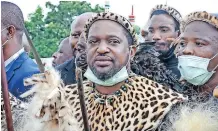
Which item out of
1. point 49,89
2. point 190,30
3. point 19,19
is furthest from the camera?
point 19,19

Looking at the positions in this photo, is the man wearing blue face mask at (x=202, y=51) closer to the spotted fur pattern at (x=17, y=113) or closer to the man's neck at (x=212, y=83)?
the man's neck at (x=212, y=83)

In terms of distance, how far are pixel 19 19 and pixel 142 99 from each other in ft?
3.65

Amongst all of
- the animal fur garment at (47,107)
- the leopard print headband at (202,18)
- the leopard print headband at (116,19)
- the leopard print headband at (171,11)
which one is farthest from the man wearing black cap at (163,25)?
the animal fur garment at (47,107)

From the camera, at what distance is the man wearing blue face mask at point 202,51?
3.29m

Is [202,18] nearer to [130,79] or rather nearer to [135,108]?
[130,79]

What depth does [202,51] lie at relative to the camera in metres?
3.30

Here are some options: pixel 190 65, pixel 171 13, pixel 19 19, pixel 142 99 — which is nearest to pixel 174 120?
pixel 142 99

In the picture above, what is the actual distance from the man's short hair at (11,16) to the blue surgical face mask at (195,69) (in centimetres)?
117

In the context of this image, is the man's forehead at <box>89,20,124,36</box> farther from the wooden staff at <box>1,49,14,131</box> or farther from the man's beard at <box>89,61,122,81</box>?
the wooden staff at <box>1,49,14,131</box>

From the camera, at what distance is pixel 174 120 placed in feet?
9.53

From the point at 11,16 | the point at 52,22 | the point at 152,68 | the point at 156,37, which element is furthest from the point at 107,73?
the point at 52,22

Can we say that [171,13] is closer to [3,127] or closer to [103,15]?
[103,15]

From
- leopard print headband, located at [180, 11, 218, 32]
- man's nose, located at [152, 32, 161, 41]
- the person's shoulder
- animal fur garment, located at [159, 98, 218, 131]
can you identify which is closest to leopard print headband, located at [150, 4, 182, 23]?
man's nose, located at [152, 32, 161, 41]

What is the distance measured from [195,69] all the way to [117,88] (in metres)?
0.55
